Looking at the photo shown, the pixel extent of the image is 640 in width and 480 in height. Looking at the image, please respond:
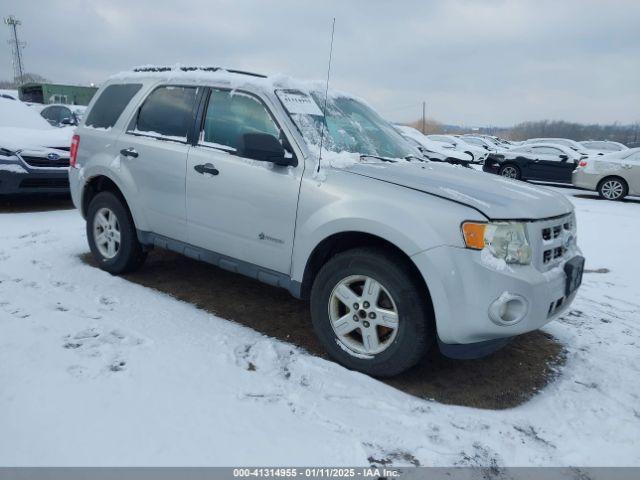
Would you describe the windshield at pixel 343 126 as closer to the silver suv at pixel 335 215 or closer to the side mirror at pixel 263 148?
the silver suv at pixel 335 215

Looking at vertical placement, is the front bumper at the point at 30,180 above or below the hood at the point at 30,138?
below

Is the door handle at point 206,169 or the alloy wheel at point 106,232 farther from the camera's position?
the alloy wheel at point 106,232

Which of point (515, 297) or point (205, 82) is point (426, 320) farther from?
point (205, 82)

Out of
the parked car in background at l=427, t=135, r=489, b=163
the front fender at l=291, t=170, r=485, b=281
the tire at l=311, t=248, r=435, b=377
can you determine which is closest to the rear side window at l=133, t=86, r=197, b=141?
the front fender at l=291, t=170, r=485, b=281

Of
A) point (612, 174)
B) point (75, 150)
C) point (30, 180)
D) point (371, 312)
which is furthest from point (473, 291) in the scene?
point (612, 174)

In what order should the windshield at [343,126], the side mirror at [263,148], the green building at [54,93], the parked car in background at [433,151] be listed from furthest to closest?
the green building at [54,93] → the parked car in background at [433,151] → the windshield at [343,126] → the side mirror at [263,148]

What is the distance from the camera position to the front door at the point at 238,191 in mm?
3322

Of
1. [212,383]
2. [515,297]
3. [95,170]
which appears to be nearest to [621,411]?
[515,297]

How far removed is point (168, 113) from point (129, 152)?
503mm

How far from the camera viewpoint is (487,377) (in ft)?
10.6

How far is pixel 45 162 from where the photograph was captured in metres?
7.16

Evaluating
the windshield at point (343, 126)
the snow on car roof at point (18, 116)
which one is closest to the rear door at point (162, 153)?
the windshield at point (343, 126)

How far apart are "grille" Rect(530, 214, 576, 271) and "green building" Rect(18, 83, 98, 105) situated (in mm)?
36334

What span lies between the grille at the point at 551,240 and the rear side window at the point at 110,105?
3.59m
